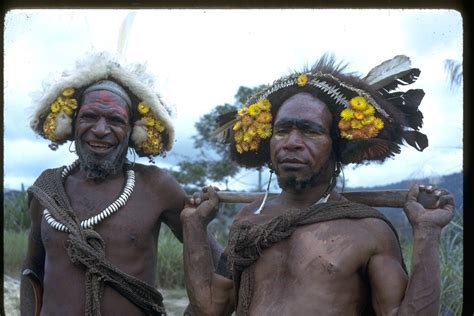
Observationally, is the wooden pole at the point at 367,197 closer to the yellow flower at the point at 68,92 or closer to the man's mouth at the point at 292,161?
the man's mouth at the point at 292,161

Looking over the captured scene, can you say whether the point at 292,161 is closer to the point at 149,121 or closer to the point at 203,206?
the point at 203,206

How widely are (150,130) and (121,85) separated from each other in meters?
0.31

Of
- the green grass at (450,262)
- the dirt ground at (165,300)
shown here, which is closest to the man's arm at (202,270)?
the dirt ground at (165,300)

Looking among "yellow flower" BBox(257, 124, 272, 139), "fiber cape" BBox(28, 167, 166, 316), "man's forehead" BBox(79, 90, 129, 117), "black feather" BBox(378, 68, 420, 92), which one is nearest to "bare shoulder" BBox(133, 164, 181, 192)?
"man's forehead" BBox(79, 90, 129, 117)

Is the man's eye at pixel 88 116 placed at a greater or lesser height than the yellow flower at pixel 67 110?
lesser

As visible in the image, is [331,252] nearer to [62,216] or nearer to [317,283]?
[317,283]

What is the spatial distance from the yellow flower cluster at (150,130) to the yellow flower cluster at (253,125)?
0.56 meters

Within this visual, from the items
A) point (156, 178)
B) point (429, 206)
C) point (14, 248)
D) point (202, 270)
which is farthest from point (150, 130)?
point (14, 248)

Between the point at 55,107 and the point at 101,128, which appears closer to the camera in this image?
the point at 101,128

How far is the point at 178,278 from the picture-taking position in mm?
8125

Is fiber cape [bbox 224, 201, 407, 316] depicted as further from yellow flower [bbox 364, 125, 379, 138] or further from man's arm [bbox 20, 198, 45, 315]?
man's arm [bbox 20, 198, 45, 315]

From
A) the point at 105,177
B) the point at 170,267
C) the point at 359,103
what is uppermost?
the point at 359,103

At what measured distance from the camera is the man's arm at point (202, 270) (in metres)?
3.91

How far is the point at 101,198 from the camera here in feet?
13.9
